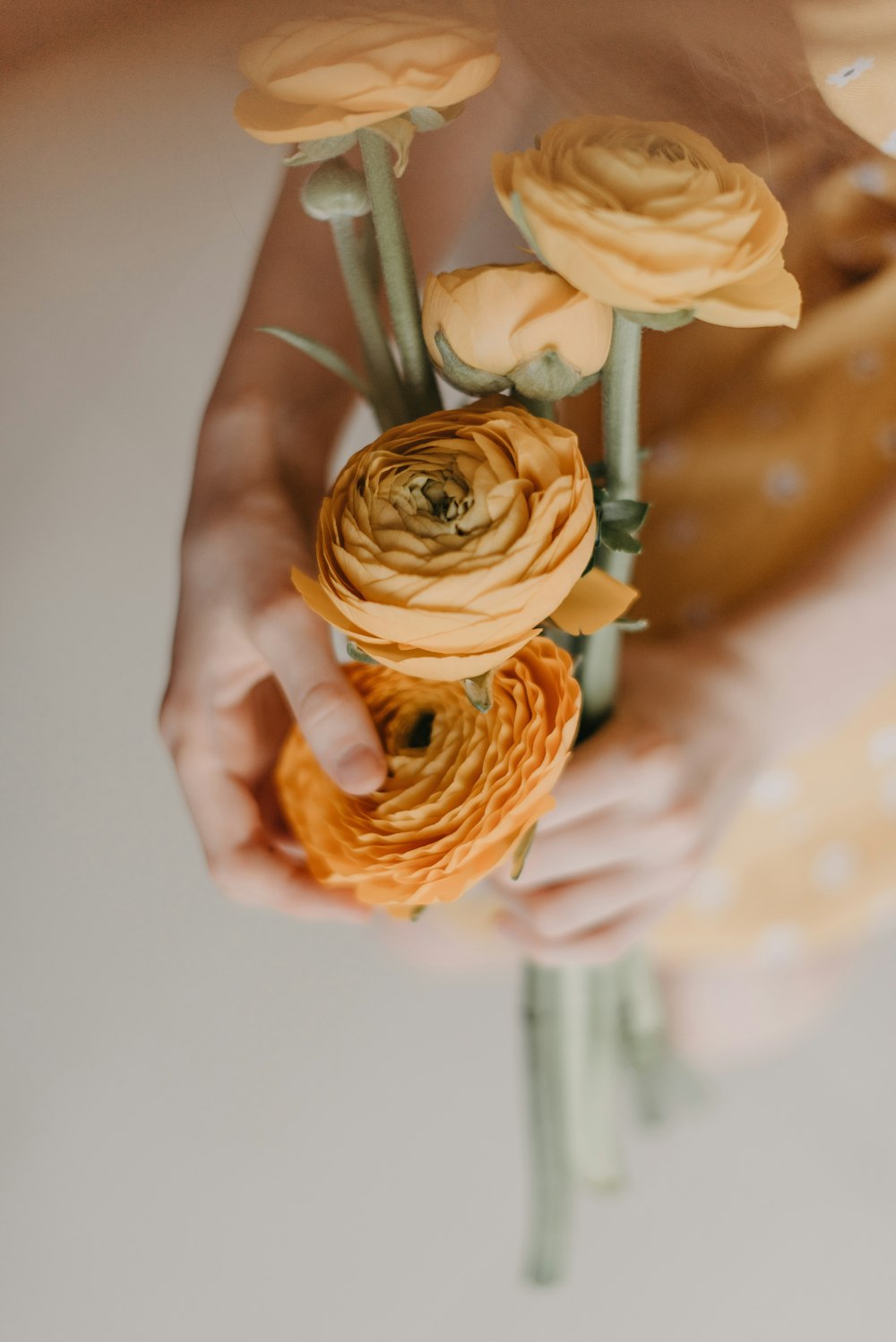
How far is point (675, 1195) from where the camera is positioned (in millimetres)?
899

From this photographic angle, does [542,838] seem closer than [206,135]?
No

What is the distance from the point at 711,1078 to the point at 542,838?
0.63 meters

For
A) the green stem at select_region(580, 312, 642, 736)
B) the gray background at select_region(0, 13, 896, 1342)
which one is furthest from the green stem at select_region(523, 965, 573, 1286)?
the green stem at select_region(580, 312, 642, 736)

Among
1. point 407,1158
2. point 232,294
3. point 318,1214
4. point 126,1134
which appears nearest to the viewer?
point 232,294

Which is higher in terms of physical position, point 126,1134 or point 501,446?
point 501,446

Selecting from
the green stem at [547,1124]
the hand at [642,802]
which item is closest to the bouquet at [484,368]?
the hand at [642,802]

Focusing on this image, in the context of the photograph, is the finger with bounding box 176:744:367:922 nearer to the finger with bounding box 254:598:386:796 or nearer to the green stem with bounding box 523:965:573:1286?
the finger with bounding box 254:598:386:796

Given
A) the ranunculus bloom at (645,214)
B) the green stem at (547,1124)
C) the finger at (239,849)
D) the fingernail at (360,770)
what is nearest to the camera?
the ranunculus bloom at (645,214)

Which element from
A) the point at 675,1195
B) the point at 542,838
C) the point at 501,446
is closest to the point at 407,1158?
the point at 675,1195

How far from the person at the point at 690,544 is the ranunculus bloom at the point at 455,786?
0.01 m

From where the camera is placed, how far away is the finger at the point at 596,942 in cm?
43

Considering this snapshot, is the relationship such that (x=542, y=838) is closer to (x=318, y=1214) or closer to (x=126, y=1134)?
(x=126, y=1134)

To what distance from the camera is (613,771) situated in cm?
36

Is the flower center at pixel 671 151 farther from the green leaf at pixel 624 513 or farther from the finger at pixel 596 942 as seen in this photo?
the finger at pixel 596 942
